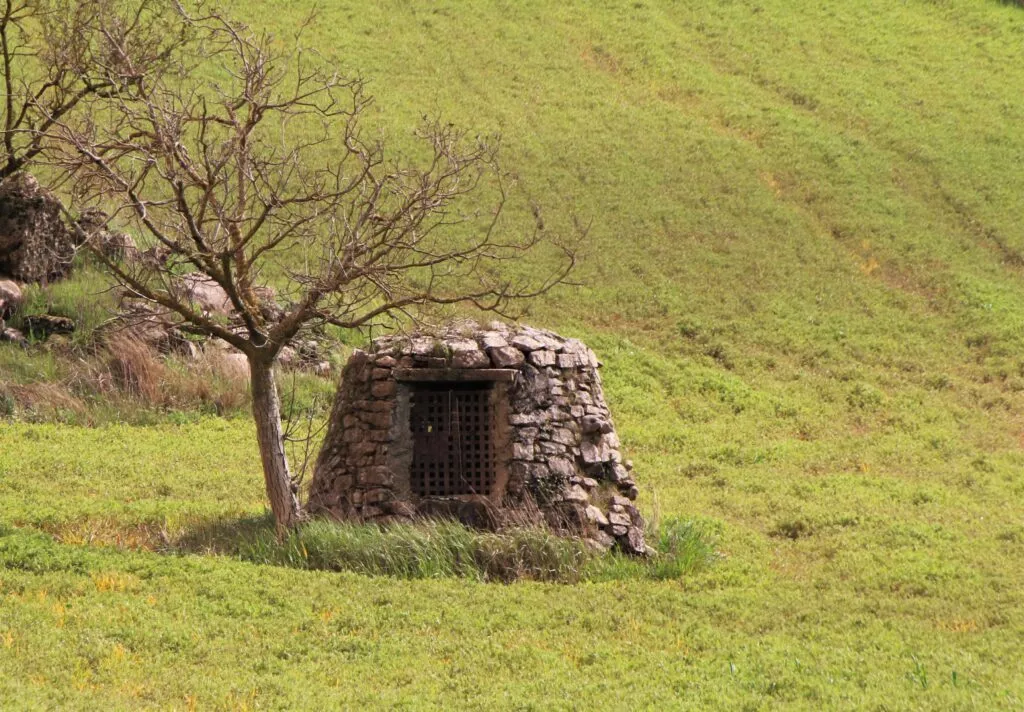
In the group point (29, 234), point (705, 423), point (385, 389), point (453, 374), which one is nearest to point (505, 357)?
point (453, 374)

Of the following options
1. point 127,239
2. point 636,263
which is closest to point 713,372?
point 636,263

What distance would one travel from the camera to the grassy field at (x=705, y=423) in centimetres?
967

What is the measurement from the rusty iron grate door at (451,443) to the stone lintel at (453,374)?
0.25m

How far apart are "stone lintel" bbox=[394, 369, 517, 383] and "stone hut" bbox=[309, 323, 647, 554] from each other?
0.04 feet

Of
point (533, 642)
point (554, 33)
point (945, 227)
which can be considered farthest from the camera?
point (554, 33)

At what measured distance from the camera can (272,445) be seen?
43.7ft

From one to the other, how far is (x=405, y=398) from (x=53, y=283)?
1161 cm

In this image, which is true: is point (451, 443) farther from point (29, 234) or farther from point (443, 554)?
point (29, 234)

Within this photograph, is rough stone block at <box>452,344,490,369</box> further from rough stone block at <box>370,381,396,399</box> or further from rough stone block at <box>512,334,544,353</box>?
rough stone block at <box>370,381,396,399</box>

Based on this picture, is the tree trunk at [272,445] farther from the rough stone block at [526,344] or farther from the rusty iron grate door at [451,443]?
the rough stone block at [526,344]

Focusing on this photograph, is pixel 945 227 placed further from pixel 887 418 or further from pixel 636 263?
pixel 887 418

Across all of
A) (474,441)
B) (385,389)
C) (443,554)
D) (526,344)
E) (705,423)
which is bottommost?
(705,423)

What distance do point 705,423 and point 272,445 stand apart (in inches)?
436

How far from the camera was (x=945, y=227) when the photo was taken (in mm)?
33969
